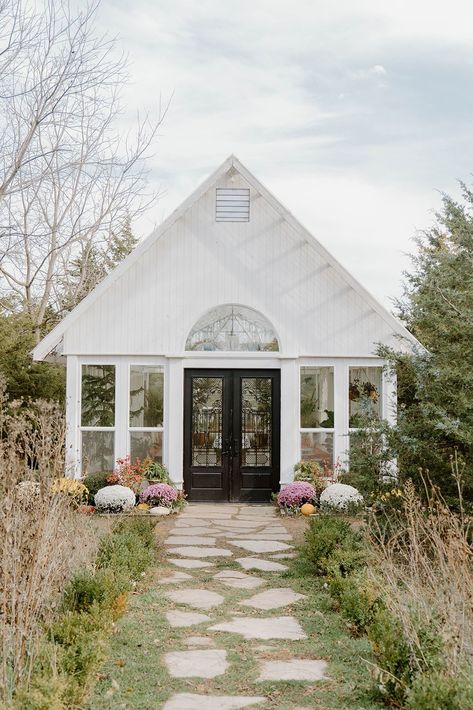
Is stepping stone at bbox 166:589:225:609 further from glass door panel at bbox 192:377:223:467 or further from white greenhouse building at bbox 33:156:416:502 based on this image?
glass door panel at bbox 192:377:223:467

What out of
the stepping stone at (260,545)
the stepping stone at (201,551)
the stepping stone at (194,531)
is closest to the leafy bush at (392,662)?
the stepping stone at (201,551)

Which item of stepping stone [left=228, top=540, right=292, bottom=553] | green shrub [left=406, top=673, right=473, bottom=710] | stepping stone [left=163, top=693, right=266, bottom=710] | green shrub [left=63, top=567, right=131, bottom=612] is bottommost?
stepping stone [left=163, top=693, right=266, bottom=710]

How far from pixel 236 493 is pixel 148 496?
Result: 179 centimetres

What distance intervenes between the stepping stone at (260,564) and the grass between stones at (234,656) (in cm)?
104

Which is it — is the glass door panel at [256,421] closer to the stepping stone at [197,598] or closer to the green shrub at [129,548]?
the green shrub at [129,548]

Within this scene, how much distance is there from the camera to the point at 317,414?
14352 millimetres

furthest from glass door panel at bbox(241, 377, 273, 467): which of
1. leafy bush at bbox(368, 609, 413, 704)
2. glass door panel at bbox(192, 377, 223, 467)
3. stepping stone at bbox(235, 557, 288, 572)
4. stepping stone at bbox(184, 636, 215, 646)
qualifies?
leafy bush at bbox(368, 609, 413, 704)

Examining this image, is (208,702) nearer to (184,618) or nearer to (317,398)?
(184,618)

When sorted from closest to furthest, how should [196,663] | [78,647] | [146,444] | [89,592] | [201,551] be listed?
1. [78,647]
2. [196,663]
3. [89,592]
4. [201,551]
5. [146,444]

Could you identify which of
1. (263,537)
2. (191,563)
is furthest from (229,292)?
(191,563)

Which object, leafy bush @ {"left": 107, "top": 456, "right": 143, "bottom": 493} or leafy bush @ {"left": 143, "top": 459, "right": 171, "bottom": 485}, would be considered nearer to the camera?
leafy bush @ {"left": 107, "top": 456, "right": 143, "bottom": 493}

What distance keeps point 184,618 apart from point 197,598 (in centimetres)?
74

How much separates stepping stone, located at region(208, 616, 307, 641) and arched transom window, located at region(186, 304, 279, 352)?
7833 mm

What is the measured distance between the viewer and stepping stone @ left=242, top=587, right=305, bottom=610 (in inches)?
288
